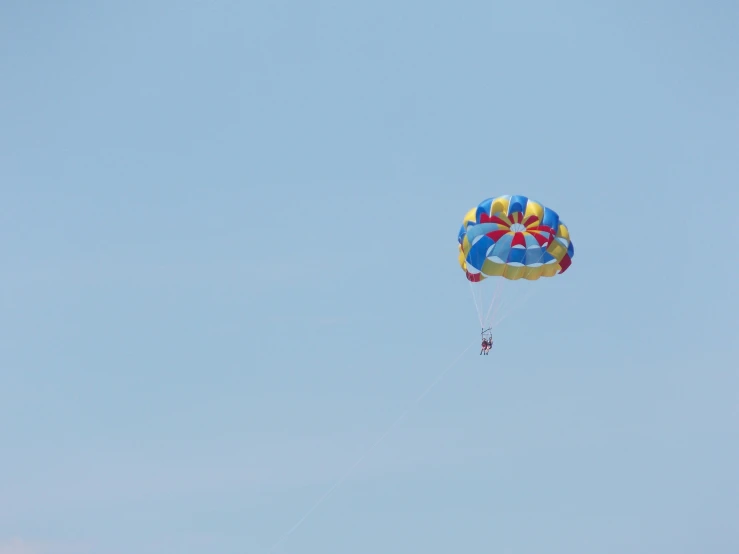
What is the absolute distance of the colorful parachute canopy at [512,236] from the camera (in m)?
94.2

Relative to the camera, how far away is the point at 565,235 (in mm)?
95125

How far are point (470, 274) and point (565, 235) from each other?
188 inches

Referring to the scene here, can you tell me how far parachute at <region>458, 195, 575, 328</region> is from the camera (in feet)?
309

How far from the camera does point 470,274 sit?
319ft

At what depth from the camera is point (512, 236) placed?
94.9 metres

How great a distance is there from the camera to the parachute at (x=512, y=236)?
9425 centimetres

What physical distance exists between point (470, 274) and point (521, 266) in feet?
8.21

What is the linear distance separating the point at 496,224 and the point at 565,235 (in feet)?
10.1

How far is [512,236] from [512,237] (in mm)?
76

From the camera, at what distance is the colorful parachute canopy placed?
3711 inches

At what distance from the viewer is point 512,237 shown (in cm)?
9481

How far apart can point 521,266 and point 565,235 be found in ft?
7.86

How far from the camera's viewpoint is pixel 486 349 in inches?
3812

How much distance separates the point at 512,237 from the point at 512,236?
8 centimetres
